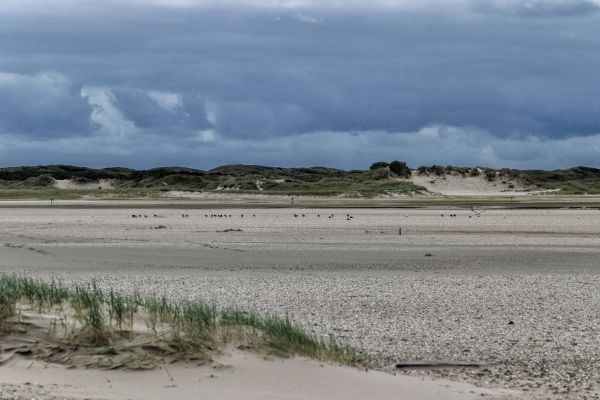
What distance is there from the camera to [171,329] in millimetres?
7875

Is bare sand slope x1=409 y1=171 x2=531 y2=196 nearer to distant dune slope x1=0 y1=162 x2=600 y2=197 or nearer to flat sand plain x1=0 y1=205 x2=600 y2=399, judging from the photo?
distant dune slope x1=0 y1=162 x2=600 y2=197

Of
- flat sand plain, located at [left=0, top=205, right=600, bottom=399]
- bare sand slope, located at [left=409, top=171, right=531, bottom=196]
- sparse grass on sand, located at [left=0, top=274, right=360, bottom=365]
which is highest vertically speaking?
bare sand slope, located at [left=409, top=171, right=531, bottom=196]

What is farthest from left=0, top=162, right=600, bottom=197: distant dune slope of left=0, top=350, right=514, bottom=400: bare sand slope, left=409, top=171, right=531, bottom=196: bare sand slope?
left=0, top=350, right=514, bottom=400: bare sand slope

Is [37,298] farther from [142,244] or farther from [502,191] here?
[502,191]

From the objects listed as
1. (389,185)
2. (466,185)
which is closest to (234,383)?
(389,185)

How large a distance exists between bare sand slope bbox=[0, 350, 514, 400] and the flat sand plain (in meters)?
0.57

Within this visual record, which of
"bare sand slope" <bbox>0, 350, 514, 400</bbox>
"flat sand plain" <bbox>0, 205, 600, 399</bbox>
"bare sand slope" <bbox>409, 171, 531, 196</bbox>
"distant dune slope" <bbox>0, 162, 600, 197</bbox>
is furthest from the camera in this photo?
"bare sand slope" <bbox>409, 171, 531, 196</bbox>

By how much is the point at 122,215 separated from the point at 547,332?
3040 centimetres

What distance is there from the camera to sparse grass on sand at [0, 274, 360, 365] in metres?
7.61

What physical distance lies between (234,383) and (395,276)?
8.35 meters

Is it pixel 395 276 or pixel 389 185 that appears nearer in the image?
pixel 395 276

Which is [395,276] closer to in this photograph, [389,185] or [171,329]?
[171,329]

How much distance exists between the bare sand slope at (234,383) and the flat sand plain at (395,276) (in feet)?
1.86

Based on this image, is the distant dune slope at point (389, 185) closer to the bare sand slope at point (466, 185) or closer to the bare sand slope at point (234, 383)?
the bare sand slope at point (466, 185)
